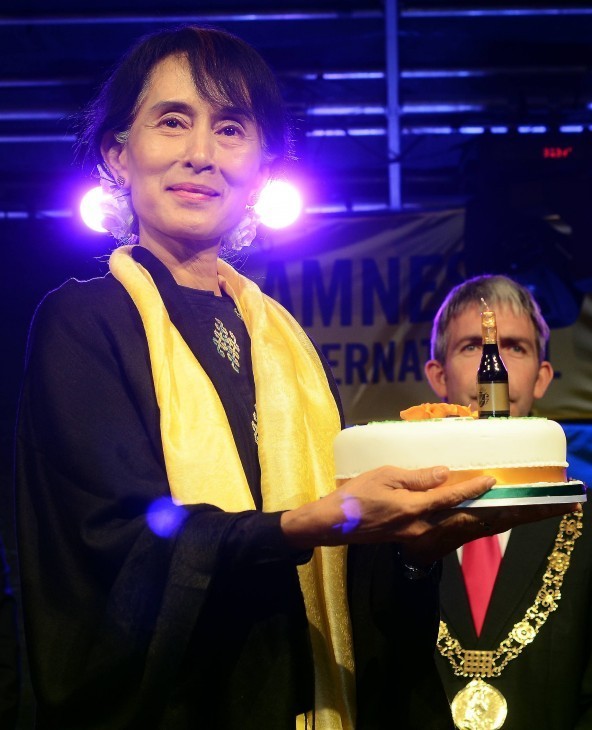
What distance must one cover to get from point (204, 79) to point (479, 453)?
91 centimetres

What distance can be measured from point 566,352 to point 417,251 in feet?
3.16

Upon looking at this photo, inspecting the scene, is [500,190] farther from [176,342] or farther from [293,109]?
[176,342]

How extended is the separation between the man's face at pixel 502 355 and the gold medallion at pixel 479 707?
844 millimetres

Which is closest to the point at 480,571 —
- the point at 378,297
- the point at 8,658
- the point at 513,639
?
the point at 513,639

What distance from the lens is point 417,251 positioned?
18.2 feet

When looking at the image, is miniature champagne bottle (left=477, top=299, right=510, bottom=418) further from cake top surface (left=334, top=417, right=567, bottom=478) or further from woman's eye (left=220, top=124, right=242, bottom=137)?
woman's eye (left=220, top=124, right=242, bottom=137)

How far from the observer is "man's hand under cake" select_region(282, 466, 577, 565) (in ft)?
4.86

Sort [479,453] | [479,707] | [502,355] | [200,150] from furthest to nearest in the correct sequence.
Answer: [502,355], [479,707], [200,150], [479,453]

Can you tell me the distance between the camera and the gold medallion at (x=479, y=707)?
2641mm

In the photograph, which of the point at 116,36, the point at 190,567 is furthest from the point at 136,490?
the point at 116,36

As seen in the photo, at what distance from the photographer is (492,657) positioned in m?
2.72

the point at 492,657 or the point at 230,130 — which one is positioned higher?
the point at 230,130

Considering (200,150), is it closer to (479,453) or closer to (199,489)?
(199,489)

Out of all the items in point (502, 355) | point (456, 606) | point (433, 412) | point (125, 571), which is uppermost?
point (502, 355)
